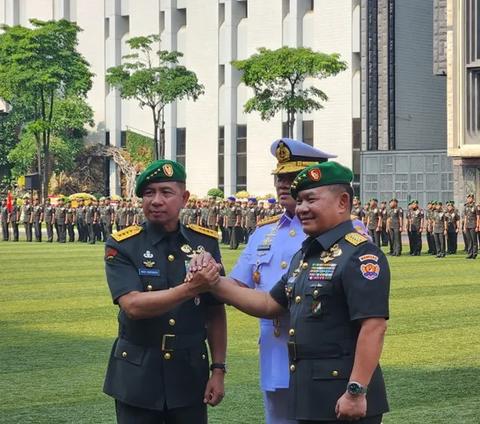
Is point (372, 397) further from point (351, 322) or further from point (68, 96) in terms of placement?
point (68, 96)

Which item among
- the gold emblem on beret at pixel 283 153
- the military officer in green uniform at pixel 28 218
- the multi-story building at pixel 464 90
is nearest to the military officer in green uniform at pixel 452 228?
the multi-story building at pixel 464 90

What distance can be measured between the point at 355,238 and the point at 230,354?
755 cm

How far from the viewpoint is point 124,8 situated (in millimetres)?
68812

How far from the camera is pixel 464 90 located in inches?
1705

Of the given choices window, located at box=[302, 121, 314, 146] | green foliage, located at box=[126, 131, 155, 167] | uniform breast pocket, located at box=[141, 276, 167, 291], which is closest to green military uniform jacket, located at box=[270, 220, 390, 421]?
uniform breast pocket, located at box=[141, 276, 167, 291]

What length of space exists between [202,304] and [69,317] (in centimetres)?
1051

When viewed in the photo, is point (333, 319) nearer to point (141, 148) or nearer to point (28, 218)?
point (28, 218)

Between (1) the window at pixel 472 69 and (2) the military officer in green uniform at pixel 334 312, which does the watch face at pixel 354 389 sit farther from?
(1) the window at pixel 472 69

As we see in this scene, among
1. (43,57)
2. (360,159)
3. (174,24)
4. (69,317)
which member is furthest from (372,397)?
(174,24)

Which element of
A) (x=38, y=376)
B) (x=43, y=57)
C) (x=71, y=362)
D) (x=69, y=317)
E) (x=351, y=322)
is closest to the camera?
(x=351, y=322)

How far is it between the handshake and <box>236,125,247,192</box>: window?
192 feet

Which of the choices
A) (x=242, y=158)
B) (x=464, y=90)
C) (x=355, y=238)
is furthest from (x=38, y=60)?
(x=355, y=238)

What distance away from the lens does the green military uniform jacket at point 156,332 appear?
5102mm

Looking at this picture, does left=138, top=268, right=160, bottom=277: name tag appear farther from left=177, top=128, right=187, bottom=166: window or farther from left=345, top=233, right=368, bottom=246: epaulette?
left=177, top=128, right=187, bottom=166: window
